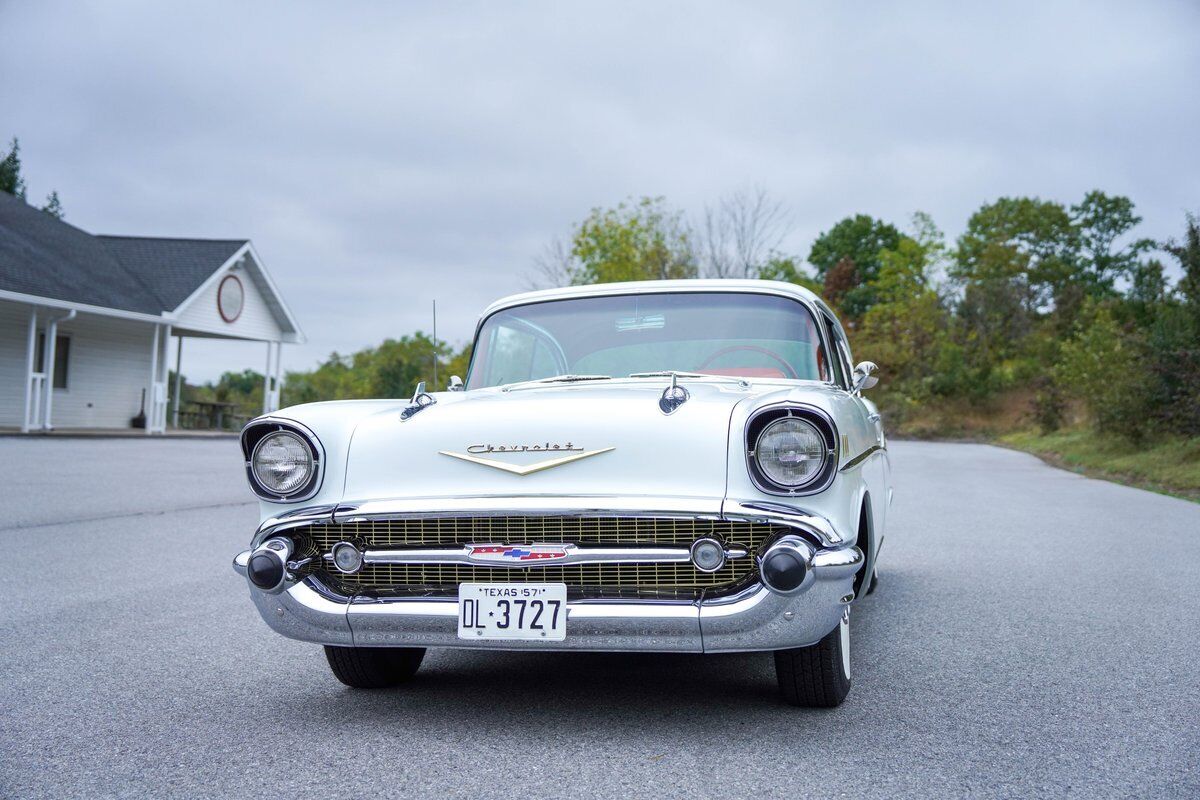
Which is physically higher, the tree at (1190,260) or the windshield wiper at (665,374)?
the tree at (1190,260)

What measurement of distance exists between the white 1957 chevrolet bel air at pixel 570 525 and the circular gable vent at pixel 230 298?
24.1 m

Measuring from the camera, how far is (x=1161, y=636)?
465cm

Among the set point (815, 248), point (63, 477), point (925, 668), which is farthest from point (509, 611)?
point (815, 248)

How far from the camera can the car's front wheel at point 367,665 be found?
358cm

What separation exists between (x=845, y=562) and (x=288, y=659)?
2370 millimetres

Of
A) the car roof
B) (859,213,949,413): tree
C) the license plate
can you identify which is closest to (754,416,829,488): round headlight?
the license plate

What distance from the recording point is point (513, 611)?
9.91 feet

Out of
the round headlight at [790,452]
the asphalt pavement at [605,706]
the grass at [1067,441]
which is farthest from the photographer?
the grass at [1067,441]

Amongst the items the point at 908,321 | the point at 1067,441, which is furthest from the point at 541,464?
the point at 908,321

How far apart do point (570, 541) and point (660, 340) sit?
147 centimetres

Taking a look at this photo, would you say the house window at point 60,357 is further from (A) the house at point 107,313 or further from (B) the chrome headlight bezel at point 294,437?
(B) the chrome headlight bezel at point 294,437

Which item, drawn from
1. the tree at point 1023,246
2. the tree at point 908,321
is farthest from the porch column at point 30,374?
the tree at point 1023,246

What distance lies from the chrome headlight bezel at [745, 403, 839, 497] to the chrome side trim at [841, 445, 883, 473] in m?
0.14

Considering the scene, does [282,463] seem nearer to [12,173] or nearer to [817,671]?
[817,671]
